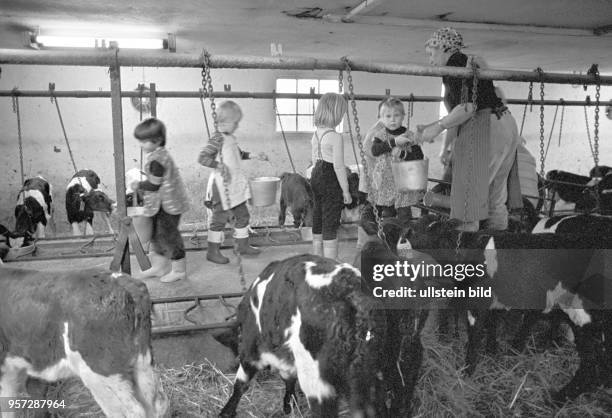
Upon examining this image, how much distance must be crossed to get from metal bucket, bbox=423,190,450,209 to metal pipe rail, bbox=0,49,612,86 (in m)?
1.29

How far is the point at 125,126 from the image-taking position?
8.84 m

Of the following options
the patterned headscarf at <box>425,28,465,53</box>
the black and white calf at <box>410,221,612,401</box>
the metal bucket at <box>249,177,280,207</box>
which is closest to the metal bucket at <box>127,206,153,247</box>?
the metal bucket at <box>249,177,280,207</box>

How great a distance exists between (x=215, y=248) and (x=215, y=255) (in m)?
0.08

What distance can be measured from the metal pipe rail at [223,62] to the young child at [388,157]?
134 cm

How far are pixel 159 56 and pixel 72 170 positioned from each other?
6.68m

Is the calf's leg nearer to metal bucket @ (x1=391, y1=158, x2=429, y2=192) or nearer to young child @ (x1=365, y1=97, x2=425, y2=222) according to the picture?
metal bucket @ (x1=391, y1=158, x2=429, y2=192)

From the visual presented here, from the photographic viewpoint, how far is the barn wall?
8.39 m

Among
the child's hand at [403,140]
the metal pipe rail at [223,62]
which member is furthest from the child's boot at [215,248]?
the metal pipe rail at [223,62]

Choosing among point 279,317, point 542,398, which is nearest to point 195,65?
point 279,317

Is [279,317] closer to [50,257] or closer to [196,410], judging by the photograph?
[196,410]

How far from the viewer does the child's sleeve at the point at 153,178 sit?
422cm

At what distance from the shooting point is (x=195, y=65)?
307 cm

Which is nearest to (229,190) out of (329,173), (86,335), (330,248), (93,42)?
(329,173)

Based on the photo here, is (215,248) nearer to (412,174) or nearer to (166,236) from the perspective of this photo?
(166,236)
